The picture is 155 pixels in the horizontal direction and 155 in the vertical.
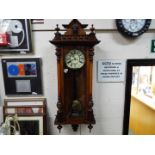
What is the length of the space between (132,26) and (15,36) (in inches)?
36.3

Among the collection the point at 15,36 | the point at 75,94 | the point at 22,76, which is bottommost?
the point at 75,94

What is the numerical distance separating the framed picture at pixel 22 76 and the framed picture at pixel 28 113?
3.1 inches

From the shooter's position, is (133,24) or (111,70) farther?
(111,70)

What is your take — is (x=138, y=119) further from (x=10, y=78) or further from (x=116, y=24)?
(x=10, y=78)

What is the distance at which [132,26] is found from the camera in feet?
4.27

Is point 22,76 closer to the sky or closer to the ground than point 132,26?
closer to the ground

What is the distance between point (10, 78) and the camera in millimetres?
1396

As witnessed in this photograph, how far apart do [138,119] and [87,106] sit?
148 cm

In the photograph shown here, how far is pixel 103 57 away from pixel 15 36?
0.73m

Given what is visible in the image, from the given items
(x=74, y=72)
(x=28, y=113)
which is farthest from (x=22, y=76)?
(x=74, y=72)

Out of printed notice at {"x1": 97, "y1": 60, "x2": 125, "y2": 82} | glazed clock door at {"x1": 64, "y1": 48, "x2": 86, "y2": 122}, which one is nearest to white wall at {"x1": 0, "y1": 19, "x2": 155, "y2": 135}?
printed notice at {"x1": 97, "y1": 60, "x2": 125, "y2": 82}

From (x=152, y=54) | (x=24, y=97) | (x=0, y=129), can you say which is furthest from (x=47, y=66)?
(x=152, y=54)

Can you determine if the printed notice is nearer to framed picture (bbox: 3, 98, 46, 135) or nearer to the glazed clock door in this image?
the glazed clock door

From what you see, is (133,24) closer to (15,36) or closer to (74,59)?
(74,59)
